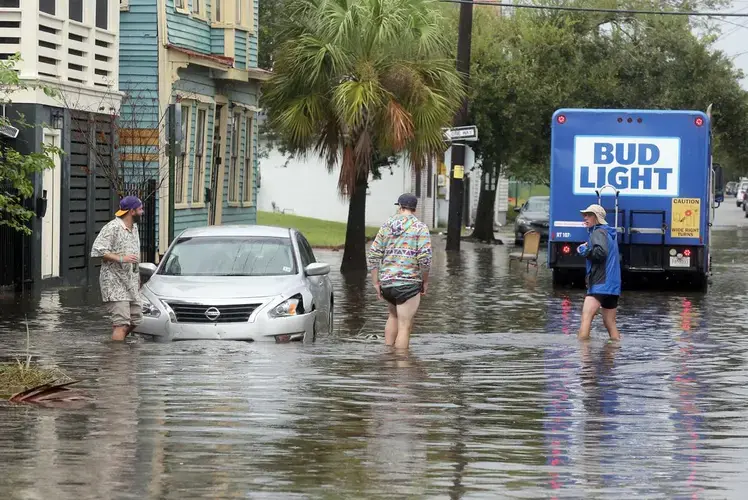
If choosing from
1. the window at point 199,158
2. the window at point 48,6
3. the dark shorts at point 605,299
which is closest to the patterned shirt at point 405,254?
the dark shorts at point 605,299

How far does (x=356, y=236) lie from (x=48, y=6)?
9299mm

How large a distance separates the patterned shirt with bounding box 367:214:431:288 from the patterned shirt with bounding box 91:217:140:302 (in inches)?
93.0

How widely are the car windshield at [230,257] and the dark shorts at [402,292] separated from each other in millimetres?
1175

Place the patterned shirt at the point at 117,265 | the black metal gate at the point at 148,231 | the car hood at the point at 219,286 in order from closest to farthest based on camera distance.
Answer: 1. the car hood at the point at 219,286
2. the patterned shirt at the point at 117,265
3. the black metal gate at the point at 148,231

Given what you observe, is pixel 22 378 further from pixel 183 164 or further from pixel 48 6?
pixel 183 164

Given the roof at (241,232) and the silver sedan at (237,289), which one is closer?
the silver sedan at (237,289)

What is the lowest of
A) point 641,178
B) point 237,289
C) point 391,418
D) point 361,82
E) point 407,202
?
point 391,418

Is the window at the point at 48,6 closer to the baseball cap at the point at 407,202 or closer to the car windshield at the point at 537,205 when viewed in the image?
the baseball cap at the point at 407,202

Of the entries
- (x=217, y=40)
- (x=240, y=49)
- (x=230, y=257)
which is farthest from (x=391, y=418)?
(x=240, y=49)

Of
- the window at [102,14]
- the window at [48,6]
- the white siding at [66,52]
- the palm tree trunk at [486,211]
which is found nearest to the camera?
the white siding at [66,52]

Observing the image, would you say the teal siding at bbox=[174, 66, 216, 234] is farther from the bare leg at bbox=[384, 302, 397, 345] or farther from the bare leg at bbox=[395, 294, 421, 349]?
the bare leg at bbox=[395, 294, 421, 349]

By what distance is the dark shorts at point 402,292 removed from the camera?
15.2m

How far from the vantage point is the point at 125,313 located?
15.2m

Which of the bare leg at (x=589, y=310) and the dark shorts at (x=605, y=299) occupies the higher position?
the dark shorts at (x=605, y=299)
